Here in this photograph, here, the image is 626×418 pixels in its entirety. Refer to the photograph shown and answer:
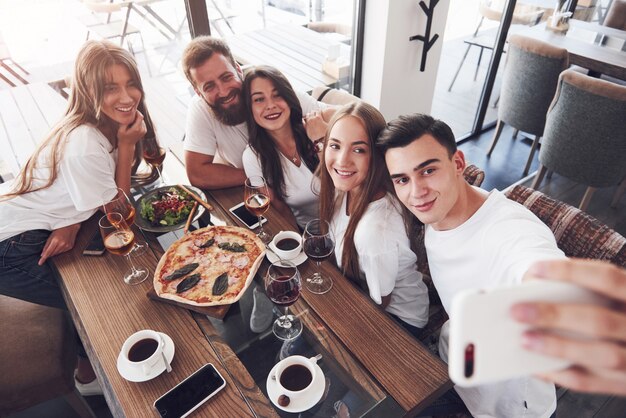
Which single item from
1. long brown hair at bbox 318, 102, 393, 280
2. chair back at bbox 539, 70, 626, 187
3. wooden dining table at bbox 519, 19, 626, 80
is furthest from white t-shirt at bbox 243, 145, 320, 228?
wooden dining table at bbox 519, 19, 626, 80

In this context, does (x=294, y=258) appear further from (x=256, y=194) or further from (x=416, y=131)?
(x=416, y=131)

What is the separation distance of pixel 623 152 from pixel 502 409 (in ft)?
6.98

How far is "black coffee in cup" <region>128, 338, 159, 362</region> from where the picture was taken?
1.13 m

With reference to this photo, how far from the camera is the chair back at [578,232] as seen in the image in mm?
1258

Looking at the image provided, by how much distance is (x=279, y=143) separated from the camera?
197cm

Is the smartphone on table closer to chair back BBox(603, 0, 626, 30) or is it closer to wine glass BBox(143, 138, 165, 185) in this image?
wine glass BBox(143, 138, 165, 185)

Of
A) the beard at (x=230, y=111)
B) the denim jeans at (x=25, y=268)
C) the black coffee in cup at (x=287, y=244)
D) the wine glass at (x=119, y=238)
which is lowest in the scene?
the denim jeans at (x=25, y=268)

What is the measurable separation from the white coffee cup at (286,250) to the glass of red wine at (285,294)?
0.45ft

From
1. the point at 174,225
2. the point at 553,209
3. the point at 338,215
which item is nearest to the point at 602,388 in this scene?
the point at 553,209

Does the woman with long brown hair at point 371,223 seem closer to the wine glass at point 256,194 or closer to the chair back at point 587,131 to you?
the wine glass at point 256,194

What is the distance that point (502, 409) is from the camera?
4.15 feet

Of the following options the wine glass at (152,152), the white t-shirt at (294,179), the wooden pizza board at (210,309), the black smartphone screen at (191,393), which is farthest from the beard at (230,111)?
the black smartphone screen at (191,393)

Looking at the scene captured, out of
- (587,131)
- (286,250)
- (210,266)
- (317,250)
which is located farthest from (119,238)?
(587,131)

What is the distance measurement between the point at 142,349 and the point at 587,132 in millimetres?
2819
